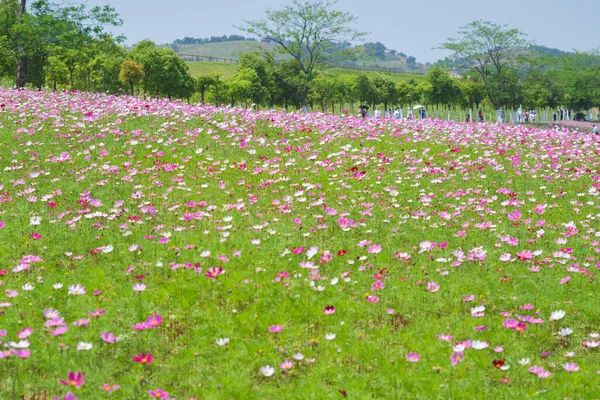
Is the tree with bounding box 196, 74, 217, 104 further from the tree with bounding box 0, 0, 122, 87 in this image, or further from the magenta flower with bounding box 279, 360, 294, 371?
the magenta flower with bounding box 279, 360, 294, 371

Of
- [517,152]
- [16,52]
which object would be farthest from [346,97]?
[517,152]

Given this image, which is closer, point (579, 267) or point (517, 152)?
point (579, 267)

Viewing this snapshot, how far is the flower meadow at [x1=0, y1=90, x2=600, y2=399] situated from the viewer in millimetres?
4703

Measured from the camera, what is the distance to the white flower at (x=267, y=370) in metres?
4.59

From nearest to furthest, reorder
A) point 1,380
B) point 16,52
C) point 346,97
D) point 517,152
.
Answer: point 1,380
point 517,152
point 16,52
point 346,97

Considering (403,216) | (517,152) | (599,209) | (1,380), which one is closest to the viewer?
(1,380)

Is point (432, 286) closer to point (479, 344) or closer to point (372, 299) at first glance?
point (372, 299)

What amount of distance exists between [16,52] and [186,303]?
31.0m

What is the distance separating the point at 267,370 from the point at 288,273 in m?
1.83

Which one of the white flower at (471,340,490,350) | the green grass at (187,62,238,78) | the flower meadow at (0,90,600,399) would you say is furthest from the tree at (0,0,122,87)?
the green grass at (187,62,238,78)

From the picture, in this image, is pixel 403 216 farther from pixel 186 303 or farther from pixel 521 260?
pixel 186 303

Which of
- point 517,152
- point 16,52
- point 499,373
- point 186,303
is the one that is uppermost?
point 16,52

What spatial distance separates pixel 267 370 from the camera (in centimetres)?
467

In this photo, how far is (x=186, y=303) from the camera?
19.2 feet
